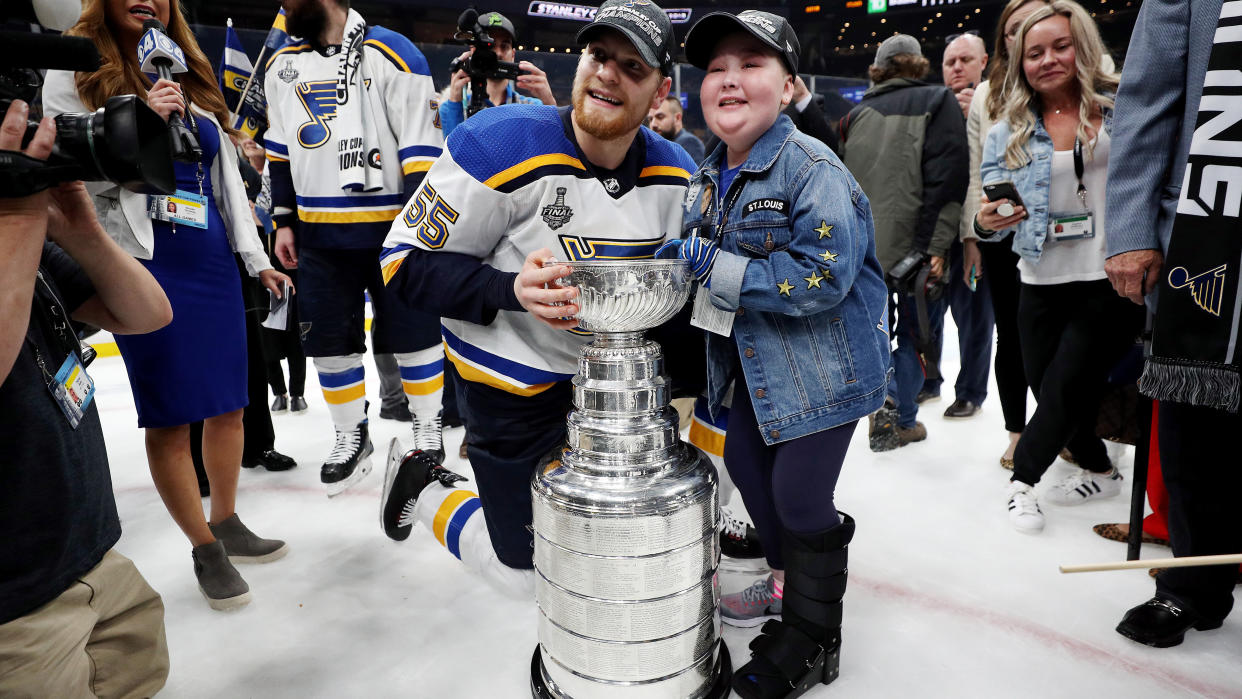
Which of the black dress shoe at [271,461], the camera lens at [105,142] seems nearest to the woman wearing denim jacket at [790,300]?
the camera lens at [105,142]

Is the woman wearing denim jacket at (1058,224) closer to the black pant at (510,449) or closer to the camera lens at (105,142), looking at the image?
the black pant at (510,449)

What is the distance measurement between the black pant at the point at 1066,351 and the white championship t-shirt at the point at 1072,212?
33mm

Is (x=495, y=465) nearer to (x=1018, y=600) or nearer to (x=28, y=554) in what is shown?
(x=28, y=554)

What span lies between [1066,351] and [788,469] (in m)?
1.17

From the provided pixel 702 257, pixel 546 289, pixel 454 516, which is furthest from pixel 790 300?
pixel 454 516

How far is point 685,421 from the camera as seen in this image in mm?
2918

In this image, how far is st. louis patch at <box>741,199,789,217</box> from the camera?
1297 millimetres

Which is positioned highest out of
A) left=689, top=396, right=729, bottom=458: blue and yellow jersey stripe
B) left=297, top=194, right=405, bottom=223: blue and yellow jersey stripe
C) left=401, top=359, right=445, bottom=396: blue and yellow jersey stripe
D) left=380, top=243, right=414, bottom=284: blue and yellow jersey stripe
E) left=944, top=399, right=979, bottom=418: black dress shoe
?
left=297, top=194, right=405, bottom=223: blue and yellow jersey stripe

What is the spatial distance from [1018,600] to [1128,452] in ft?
4.90

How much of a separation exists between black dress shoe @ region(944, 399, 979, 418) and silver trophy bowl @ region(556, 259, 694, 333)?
8.04ft

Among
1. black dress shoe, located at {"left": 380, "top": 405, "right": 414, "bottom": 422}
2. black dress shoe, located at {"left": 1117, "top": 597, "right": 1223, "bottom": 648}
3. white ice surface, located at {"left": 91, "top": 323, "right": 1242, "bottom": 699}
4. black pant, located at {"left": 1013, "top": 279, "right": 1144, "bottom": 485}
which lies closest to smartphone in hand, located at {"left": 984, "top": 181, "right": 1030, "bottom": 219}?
Result: black pant, located at {"left": 1013, "top": 279, "right": 1144, "bottom": 485}

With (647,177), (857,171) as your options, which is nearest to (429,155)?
(647,177)

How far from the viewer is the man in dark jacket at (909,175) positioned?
105 inches

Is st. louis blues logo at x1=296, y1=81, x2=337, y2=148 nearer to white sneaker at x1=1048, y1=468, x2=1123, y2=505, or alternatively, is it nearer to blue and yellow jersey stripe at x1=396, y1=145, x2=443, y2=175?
blue and yellow jersey stripe at x1=396, y1=145, x2=443, y2=175
